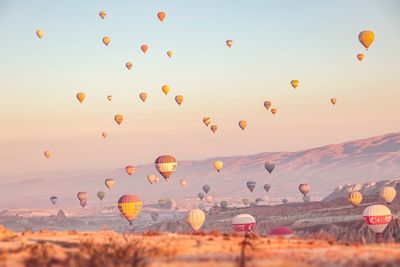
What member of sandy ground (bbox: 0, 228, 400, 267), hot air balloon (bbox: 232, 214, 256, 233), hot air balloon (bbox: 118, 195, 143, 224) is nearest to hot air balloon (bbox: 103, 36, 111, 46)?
hot air balloon (bbox: 118, 195, 143, 224)

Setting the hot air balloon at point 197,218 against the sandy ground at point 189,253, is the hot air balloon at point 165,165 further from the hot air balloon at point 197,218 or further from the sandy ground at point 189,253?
the sandy ground at point 189,253

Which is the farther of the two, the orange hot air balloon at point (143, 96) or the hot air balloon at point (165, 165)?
the orange hot air balloon at point (143, 96)

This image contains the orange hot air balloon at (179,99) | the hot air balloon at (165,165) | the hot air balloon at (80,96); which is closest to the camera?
the hot air balloon at (165,165)

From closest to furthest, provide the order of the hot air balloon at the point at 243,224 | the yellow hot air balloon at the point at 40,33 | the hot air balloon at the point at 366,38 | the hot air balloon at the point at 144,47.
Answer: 1. the hot air balloon at the point at 243,224
2. the hot air balloon at the point at 366,38
3. the yellow hot air balloon at the point at 40,33
4. the hot air balloon at the point at 144,47

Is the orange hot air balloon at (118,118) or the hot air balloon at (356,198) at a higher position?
the orange hot air balloon at (118,118)

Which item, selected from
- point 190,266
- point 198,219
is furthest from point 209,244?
point 198,219

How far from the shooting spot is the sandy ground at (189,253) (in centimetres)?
2391

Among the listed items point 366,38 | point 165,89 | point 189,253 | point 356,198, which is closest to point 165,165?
point 165,89

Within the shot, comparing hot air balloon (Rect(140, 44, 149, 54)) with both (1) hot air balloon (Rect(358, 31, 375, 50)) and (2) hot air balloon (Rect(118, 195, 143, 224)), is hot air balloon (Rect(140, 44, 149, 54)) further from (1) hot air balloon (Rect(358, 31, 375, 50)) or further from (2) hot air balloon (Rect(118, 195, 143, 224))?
(1) hot air balloon (Rect(358, 31, 375, 50))

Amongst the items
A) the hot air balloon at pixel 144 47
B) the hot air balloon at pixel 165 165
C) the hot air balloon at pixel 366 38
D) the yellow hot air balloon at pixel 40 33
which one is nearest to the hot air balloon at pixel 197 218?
the hot air balloon at pixel 165 165

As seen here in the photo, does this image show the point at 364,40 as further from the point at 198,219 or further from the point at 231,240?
the point at 231,240

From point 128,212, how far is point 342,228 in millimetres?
31937

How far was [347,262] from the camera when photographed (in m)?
24.7

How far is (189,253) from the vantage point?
2695 cm
